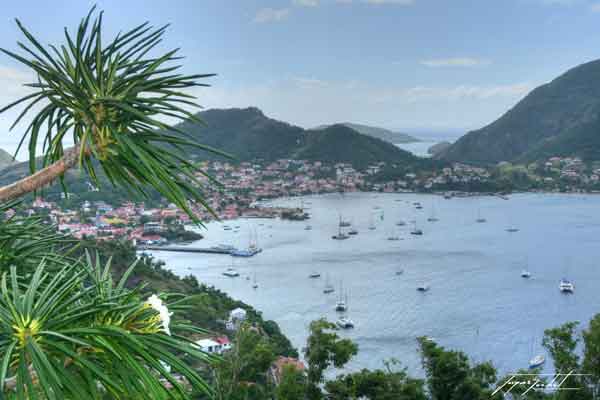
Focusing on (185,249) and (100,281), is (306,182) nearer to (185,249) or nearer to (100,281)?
A: (185,249)

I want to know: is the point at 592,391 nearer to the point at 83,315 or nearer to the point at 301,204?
the point at 83,315

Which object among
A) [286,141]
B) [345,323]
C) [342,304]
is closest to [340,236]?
[342,304]

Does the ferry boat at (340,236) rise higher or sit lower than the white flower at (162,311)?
lower

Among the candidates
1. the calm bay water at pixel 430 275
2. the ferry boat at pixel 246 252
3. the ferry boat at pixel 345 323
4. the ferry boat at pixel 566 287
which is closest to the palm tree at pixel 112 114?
the calm bay water at pixel 430 275

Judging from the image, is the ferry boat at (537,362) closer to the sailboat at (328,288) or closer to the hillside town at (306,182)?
the sailboat at (328,288)

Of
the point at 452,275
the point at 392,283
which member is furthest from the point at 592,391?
the point at 452,275

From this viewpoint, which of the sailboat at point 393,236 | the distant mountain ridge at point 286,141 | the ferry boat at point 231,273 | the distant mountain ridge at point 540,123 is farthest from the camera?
the distant mountain ridge at point 540,123

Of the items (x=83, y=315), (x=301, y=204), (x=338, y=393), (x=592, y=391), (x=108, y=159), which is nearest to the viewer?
(x=83, y=315)
